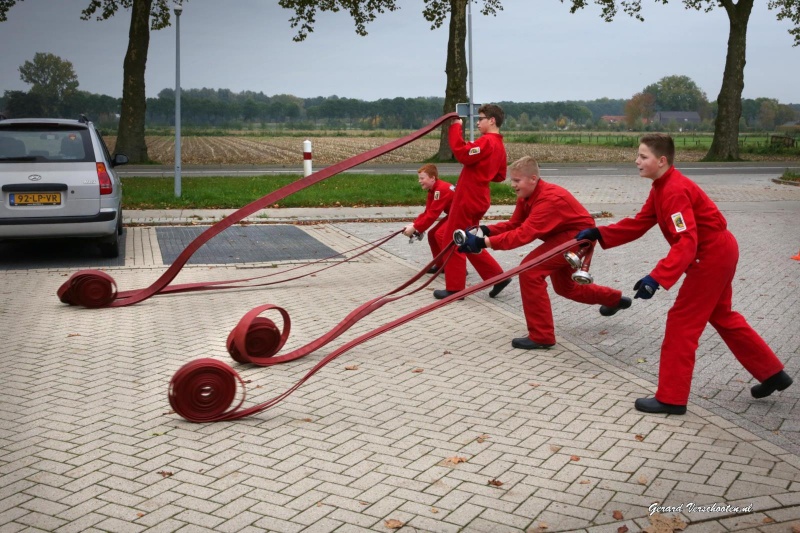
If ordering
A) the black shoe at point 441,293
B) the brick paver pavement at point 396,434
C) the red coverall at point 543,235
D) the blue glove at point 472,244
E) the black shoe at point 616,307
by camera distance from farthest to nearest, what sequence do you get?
1. the black shoe at point 441,293
2. the black shoe at point 616,307
3. the red coverall at point 543,235
4. the blue glove at point 472,244
5. the brick paver pavement at point 396,434

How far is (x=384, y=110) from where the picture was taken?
11281 cm

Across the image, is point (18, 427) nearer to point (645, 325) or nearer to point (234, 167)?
point (645, 325)

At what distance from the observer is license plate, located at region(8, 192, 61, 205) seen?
11.0 metres

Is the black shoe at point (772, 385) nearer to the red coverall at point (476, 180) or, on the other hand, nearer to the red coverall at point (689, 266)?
the red coverall at point (689, 266)

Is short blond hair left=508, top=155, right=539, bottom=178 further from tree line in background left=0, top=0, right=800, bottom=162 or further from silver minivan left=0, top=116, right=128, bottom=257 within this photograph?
tree line in background left=0, top=0, right=800, bottom=162

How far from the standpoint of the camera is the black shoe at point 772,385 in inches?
228

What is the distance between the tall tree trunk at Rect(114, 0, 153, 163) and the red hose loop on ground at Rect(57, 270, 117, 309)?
23250 millimetres

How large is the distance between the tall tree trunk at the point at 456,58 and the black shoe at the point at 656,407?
27670 millimetres

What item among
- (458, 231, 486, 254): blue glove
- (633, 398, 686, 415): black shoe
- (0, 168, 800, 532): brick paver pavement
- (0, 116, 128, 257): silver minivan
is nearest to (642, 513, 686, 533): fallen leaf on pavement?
(0, 168, 800, 532): brick paver pavement

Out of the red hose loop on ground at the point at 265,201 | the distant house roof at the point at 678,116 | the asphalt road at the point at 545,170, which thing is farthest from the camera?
the distant house roof at the point at 678,116

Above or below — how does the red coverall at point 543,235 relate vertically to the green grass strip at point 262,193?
above

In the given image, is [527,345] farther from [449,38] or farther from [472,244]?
[449,38]

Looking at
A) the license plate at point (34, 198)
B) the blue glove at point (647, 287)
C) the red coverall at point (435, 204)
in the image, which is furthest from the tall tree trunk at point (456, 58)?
the blue glove at point (647, 287)

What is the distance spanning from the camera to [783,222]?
16453 mm
